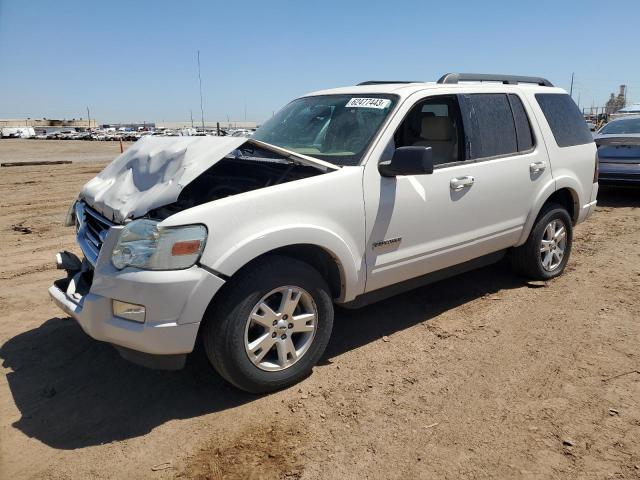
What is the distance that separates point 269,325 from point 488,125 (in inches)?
104

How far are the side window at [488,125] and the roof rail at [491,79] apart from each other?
29cm

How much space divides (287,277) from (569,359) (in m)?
2.12

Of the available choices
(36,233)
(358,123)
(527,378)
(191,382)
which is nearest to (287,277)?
(191,382)

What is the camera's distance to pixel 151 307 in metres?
2.75

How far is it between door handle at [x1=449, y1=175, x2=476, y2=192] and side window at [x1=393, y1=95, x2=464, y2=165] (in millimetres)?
197

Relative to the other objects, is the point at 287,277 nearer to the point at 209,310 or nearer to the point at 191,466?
the point at 209,310

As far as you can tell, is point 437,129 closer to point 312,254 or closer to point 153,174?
point 312,254

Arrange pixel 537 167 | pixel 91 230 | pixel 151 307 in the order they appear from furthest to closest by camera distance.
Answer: pixel 537 167, pixel 91 230, pixel 151 307

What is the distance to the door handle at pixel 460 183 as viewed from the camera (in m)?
3.99

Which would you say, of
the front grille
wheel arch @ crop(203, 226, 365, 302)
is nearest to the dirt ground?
wheel arch @ crop(203, 226, 365, 302)

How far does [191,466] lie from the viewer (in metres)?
2.63

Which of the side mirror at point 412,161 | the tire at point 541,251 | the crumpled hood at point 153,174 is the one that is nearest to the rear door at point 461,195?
the side mirror at point 412,161

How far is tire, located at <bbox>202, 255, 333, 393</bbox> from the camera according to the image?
2.94 metres

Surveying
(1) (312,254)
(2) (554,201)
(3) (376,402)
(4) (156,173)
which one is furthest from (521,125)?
(4) (156,173)
